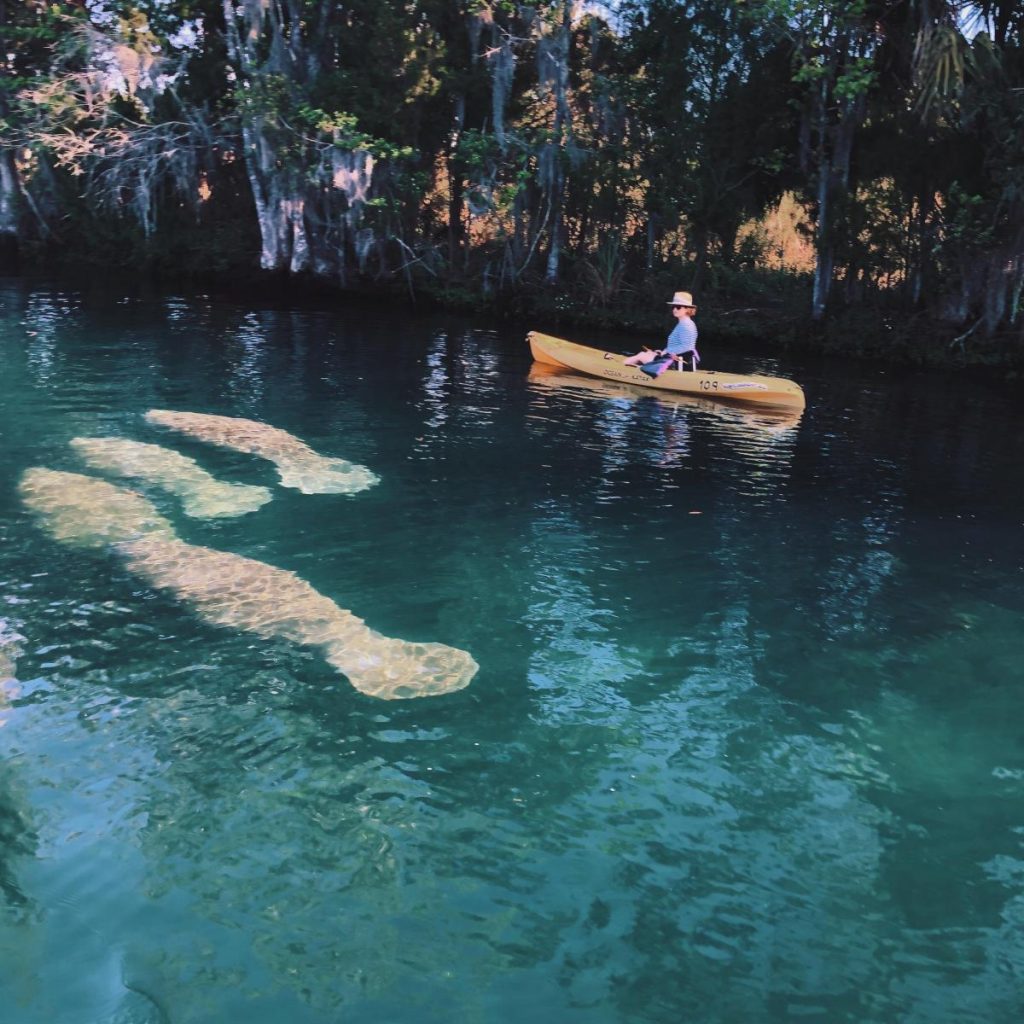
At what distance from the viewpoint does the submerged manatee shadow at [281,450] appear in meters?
9.88

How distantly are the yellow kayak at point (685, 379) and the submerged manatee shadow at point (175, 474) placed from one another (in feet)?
25.8

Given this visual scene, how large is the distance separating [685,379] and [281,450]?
6.99 m

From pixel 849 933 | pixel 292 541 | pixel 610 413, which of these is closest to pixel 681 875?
pixel 849 933

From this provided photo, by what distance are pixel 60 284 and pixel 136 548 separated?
20518 mm

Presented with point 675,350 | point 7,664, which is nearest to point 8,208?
point 675,350

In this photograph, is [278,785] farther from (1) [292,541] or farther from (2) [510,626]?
(1) [292,541]

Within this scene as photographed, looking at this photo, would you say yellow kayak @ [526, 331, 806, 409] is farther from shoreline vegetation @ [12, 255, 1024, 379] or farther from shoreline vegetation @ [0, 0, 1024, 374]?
shoreline vegetation @ [0, 0, 1024, 374]

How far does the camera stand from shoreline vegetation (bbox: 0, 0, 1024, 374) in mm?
18641

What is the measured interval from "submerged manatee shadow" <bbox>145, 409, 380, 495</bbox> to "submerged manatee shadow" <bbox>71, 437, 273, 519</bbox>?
585 mm

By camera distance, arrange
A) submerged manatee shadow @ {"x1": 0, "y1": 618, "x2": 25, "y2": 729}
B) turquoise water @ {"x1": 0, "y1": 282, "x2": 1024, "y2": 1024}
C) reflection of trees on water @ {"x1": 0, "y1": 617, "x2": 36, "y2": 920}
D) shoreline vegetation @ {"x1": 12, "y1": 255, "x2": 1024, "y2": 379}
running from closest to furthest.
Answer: turquoise water @ {"x1": 0, "y1": 282, "x2": 1024, "y2": 1024} → reflection of trees on water @ {"x1": 0, "y1": 617, "x2": 36, "y2": 920} → submerged manatee shadow @ {"x1": 0, "y1": 618, "x2": 25, "y2": 729} → shoreline vegetation @ {"x1": 12, "y1": 255, "x2": 1024, "y2": 379}

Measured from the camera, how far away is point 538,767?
5273mm

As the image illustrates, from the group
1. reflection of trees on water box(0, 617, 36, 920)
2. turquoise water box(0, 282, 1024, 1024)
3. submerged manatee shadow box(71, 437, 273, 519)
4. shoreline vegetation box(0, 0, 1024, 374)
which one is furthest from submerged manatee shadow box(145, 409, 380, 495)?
shoreline vegetation box(0, 0, 1024, 374)

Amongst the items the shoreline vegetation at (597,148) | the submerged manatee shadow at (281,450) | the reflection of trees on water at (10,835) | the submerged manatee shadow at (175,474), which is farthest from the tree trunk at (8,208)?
the reflection of trees on water at (10,835)

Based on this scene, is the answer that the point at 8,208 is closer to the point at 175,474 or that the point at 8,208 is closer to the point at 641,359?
the point at 641,359
